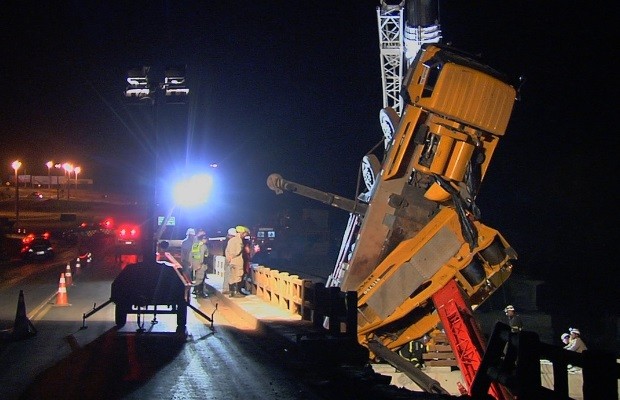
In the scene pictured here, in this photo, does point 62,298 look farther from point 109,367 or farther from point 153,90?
point 109,367

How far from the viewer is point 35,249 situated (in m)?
35.5

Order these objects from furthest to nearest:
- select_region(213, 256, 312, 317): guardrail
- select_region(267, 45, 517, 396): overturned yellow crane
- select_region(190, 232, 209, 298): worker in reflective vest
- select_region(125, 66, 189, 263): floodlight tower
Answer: select_region(190, 232, 209, 298): worker in reflective vest, select_region(125, 66, 189, 263): floodlight tower, select_region(213, 256, 312, 317): guardrail, select_region(267, 45, 517, 396): overturned yellow crane

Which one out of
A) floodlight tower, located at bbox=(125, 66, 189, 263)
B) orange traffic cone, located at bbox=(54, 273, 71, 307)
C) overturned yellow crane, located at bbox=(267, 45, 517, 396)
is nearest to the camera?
overturned yellow crane, located at bbox=(267, 45, 517, 396)

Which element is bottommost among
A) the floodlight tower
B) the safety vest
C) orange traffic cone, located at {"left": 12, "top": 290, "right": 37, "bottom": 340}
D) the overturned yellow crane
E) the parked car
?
the parked car

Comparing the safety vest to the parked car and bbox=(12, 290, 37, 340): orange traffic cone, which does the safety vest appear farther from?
the parked car

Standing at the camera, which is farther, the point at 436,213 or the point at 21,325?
the point at 21,325

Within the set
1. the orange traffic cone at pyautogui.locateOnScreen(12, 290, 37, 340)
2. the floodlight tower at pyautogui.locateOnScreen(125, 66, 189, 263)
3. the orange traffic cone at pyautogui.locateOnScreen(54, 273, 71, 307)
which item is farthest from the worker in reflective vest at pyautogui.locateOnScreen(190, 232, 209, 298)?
the orange traffic cone at pyautogui.locateOnScreen(12, 290, 37, 340)

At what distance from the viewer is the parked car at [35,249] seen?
35500mm

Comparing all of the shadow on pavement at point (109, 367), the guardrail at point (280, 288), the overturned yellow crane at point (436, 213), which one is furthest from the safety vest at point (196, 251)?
the overturned yellow crane at point (436, 213)

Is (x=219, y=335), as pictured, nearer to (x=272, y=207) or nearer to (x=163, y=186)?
(x=163, y=186)

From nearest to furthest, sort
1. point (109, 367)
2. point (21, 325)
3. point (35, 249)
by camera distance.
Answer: point (109, 367), point (21, 325), point (35, 249)

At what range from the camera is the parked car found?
3550 cm

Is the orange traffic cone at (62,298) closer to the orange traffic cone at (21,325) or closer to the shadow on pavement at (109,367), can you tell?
the orange traffic cone at (21,325)


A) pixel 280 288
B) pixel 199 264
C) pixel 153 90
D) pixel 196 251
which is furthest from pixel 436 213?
pixel 196 251
